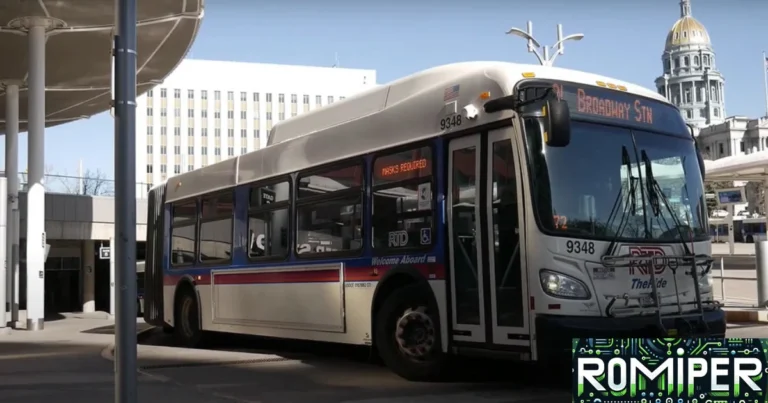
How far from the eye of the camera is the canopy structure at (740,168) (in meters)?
22.5

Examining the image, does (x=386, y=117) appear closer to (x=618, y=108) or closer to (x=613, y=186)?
(x=618, y=108)

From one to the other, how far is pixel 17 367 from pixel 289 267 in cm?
403

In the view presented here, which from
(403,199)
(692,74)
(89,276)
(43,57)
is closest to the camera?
(403,199)

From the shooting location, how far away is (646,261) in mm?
8055

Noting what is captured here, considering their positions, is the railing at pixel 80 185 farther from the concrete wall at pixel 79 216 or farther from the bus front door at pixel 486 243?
the bus front door at pixel 486 243

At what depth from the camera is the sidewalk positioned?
8656 mm

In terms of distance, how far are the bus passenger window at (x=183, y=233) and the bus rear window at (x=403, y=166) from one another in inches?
219

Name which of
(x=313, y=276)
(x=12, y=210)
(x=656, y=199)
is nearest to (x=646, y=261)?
(x=656, y=199)

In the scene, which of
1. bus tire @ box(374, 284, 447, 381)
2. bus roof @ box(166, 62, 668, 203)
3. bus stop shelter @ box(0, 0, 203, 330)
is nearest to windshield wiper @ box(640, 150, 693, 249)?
bus roof @ box(166, 62, 668, 203)

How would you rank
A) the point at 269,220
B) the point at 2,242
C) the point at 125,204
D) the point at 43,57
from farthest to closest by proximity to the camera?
the point at 43,57, the point at 2,242, the point at 269,220, the point at 125,204

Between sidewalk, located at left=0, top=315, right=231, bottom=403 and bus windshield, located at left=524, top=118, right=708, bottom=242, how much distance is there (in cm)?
378

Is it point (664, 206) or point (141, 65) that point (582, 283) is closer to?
point (664, 206)

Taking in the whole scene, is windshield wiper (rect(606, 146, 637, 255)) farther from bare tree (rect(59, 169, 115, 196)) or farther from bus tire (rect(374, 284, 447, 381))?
bare tree (rect(59, 169, 115, 196))

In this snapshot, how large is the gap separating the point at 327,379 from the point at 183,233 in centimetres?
595
